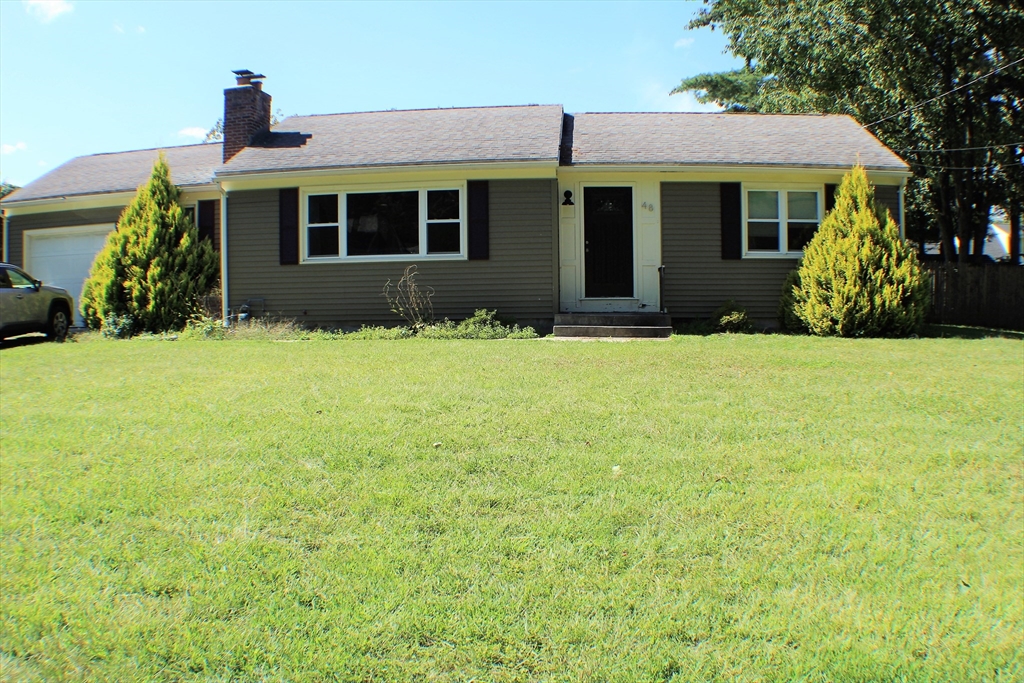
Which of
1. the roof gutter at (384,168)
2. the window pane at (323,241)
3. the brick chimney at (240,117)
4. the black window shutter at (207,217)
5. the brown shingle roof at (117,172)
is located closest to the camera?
the roof gutter at (384,168)

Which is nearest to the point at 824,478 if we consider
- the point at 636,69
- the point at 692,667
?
the point at 692,667

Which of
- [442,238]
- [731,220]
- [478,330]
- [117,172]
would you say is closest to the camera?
[478,330]

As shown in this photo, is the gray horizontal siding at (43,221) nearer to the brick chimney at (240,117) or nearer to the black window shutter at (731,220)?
the brick chimney at (240,117)

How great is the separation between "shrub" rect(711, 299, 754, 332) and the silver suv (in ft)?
38.3

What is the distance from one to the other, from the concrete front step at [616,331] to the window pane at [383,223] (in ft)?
11.0

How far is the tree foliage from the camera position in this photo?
17828mm

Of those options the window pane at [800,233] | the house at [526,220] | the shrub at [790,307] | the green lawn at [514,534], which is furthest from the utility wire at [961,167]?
the green lawn at [514,534]

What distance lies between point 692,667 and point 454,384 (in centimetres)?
429

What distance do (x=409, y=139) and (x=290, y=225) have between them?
2.87 m

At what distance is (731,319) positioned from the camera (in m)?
12.0

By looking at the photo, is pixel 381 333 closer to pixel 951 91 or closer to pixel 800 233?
pixel 800 233

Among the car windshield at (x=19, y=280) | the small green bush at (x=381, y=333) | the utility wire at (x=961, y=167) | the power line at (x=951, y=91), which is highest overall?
the power line at (x=951, y=91)

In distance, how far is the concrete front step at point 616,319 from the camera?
11.6 metres

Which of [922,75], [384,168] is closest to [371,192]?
[384,168]
